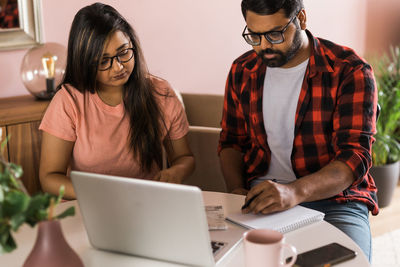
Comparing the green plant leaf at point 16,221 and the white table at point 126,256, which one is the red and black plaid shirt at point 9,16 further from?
the green plant leaf at point 16,221

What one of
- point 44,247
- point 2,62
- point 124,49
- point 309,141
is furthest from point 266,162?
point 2,62

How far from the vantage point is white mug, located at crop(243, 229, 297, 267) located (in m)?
1.05

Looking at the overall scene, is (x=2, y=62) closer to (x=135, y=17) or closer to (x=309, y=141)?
(x=135, y=17)

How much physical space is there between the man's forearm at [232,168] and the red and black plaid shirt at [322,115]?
0.09ft

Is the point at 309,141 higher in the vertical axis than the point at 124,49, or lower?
lower

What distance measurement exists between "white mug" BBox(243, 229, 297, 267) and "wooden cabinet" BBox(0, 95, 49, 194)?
1.48m

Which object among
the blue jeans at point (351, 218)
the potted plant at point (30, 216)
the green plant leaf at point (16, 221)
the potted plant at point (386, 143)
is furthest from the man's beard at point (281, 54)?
the potted plant at point (386, 143)

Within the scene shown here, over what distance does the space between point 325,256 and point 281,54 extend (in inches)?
33.3

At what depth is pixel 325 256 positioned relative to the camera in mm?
1223

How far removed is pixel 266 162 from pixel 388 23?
2733mm

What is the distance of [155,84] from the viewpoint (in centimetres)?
209

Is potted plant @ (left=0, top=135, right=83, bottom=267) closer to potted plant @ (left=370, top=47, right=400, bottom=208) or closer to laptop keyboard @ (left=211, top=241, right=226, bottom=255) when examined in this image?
laptop keyboard @ (left=211, top=241, right=226, bottom=255)

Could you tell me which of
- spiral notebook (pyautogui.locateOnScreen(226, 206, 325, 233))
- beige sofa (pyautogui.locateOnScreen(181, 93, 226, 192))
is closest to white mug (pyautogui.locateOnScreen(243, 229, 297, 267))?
spiral notebook (pyautogui.locateOnScreen(226, 206, 325, 233))

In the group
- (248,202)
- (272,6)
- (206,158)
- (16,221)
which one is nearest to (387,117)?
(206,158)
